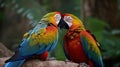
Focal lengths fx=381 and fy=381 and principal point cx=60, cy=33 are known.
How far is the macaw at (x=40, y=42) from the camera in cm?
240

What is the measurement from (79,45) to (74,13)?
206 centimetres

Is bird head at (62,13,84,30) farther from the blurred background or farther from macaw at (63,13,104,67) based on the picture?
the blurred background

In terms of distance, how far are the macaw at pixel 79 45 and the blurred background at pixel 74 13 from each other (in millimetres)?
1348

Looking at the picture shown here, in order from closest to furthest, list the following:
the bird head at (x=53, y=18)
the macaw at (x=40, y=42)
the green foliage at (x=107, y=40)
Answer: the macaw at (x=40, y=42)
the bird head at (x=53, y=18)
the green foliage at (x=107, y=40)

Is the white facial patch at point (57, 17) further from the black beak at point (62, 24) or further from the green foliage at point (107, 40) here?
the green foliage at point (107, 40)

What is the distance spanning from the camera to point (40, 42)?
246cm

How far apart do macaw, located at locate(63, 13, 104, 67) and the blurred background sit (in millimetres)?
1348

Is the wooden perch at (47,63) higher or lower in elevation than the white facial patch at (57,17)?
lower

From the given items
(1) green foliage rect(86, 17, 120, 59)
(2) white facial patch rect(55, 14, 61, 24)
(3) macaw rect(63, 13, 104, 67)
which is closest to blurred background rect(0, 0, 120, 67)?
(1) green foliage rect(86, 17, 120, 59)

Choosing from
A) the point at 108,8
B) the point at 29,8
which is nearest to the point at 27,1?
the point at 29,8

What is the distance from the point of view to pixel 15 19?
559 centimetres

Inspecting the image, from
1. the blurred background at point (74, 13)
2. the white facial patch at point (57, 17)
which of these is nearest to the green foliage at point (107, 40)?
the blurred background at point (74, 13)

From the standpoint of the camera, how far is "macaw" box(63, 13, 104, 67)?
259 cm

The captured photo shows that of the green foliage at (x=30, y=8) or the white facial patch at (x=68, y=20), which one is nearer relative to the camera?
the white facial patch at (x=68, y=20)
